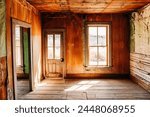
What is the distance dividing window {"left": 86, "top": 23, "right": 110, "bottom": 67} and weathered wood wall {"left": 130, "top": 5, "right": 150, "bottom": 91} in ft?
3.31

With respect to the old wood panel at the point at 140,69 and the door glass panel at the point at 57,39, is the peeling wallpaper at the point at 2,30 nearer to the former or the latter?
the old wood panel at the point at 140,69

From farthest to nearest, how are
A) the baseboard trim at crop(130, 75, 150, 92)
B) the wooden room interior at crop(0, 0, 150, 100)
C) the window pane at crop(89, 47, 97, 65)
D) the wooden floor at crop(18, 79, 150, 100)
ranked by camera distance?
1. the window pane at crop(89, 47, 97, 65)
2. the wooden room interior at crop(0, 0, 150, 100)
3. the baseboard trim at crop(130, 75, 150, 92)
4. the wooden floor at crop(18, 79, 150, 100)

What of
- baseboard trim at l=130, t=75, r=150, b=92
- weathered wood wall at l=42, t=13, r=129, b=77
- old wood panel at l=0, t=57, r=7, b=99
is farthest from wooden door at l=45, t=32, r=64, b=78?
old wood panel at l=0, t=57, r=7, b=99

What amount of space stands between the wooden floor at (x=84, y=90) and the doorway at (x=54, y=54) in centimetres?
52

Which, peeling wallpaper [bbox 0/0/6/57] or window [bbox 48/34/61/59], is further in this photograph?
window [bbox 48/34/61/59]

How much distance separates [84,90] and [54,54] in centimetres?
264

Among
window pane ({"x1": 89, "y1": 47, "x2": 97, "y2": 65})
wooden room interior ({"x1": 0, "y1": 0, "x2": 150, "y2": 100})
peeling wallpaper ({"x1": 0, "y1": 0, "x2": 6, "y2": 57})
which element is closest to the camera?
peeling wallpaper ({"x1": 0, "y1": 0, "x2": 6, "y2": 57})

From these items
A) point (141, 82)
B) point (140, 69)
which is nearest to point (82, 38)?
point (140, 69)

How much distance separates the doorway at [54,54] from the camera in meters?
9.10

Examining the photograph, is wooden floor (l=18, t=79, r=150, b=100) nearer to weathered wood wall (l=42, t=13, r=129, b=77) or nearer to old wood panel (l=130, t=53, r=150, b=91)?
old wood panel (l=130, t=53, r=150, b=91)

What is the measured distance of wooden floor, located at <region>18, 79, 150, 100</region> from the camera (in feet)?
20.2

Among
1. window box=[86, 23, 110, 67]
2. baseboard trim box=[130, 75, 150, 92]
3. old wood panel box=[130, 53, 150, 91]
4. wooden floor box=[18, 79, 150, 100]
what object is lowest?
wooden floor box=[18, 79, 150, 100]

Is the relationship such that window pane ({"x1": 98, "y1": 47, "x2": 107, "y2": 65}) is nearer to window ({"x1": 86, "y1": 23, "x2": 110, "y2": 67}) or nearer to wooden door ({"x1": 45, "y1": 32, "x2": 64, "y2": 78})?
window ({"x1": 86, "y1": 23, "x2": 110, "y2": 67})

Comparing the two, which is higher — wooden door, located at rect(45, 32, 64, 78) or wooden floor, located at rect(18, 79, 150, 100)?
wooden door, located at rect(45, 32, 64, 78)
